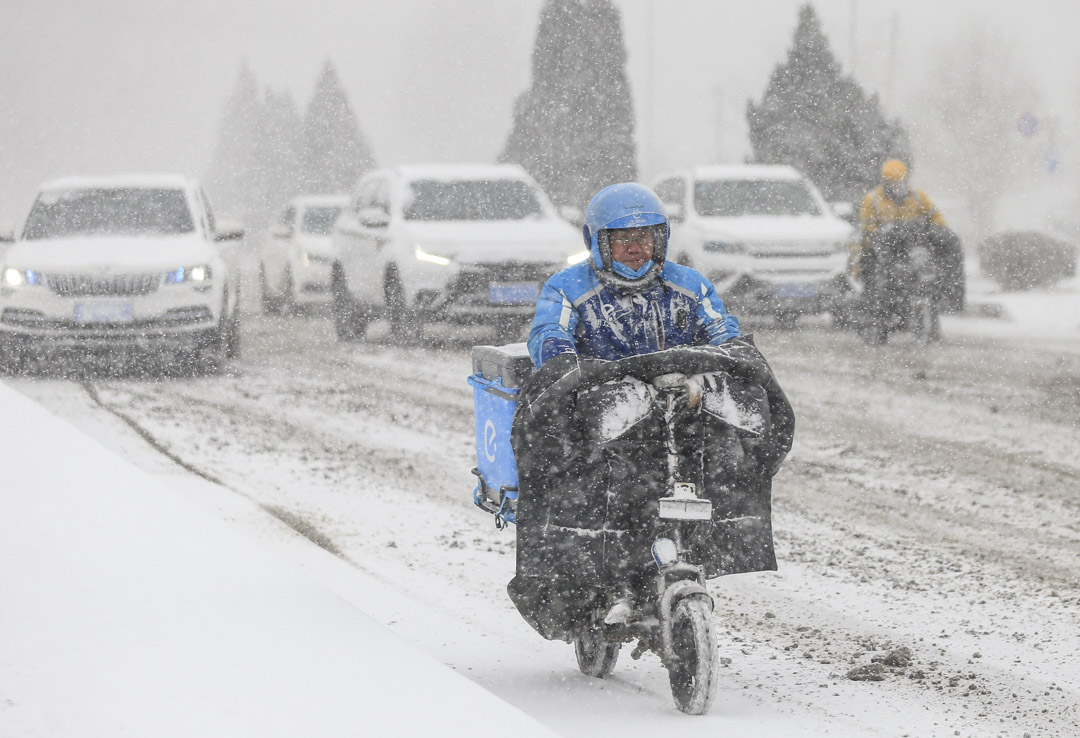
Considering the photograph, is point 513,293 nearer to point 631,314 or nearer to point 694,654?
point 631,314

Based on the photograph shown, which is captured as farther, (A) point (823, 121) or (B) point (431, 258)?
(A) point (823, 121)

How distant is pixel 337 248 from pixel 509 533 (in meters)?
11.1

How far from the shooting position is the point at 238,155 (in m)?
86.8

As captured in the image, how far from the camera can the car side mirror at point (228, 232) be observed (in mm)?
14359

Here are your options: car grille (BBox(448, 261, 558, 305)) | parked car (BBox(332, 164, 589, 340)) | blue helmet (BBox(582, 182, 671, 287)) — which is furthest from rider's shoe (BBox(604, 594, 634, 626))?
car grille (BBox(448, 261, 558, 305))

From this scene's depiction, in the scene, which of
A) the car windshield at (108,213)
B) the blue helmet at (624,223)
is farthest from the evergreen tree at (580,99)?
the blue helmet at (624,223)

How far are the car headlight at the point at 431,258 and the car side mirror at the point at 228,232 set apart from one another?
6.00 ft

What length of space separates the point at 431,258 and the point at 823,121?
1938 centimetres

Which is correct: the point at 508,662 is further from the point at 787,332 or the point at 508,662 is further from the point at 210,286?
the point at 787,332

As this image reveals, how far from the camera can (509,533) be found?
289 inches

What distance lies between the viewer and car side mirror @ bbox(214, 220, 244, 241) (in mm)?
14359

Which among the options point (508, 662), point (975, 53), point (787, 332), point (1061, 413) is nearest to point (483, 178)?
point (787, 332)

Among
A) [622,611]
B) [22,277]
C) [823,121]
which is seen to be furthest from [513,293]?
[823,121]

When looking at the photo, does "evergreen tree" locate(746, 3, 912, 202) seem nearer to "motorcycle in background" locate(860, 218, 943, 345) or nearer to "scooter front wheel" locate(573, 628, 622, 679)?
"motorcycle in background" locate(860, 218, 943, 345)
